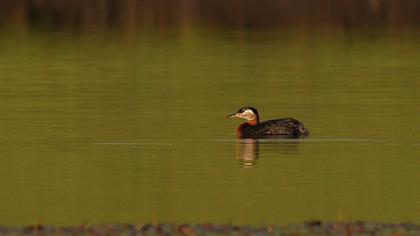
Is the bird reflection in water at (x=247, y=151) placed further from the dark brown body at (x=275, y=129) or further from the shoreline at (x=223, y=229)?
the shoreline at (x=223, y=229)

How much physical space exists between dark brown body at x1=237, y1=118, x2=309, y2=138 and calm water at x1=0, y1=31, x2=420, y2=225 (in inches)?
8.1

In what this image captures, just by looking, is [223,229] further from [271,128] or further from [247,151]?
[271,128]

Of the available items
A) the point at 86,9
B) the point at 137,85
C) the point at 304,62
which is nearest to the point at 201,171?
the point at 137,85

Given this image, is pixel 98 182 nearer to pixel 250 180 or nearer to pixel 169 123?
pixel 250 180

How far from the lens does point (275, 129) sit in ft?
74.1

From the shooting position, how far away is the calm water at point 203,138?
636 inches

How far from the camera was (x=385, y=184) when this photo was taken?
690 inches

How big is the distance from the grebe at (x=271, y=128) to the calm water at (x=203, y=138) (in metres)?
0.21

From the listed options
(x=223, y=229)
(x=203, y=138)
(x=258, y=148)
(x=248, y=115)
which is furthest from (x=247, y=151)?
(x=223, y=229)

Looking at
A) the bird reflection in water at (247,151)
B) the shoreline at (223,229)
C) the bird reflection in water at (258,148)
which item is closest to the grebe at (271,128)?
the bird reflection in water at (258,148)

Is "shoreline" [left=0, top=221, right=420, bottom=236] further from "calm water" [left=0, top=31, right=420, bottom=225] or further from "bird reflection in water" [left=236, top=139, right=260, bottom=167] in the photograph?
"bird reflection in water" [left=236, top=139, right=260, bottom=167]

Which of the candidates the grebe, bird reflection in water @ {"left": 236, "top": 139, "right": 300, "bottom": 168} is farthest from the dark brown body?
bird reflection in water @ {"left": 236, "top": 139, "right": 300, "bottom": 168}

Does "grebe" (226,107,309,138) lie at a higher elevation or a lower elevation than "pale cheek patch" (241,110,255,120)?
lower

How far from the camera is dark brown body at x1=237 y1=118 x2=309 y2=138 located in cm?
2223
